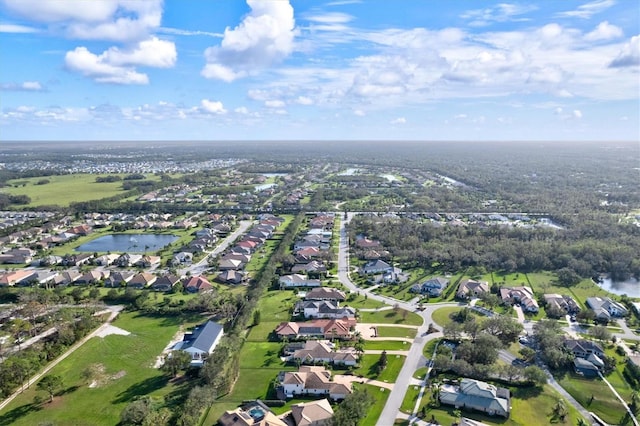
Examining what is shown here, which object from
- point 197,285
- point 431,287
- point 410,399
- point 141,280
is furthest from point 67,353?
point 431,287

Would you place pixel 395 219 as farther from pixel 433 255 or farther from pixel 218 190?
pixel 218 190

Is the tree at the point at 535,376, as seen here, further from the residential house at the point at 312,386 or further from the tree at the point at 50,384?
the tree at the point at 50,384

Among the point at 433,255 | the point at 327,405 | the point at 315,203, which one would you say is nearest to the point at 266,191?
the point at 315,203

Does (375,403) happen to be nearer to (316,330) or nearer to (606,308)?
(316,330)

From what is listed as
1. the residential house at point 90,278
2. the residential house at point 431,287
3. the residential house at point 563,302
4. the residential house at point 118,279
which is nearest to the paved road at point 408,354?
the residential house at point 431,287

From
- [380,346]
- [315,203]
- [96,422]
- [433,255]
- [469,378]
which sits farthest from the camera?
[315,203]

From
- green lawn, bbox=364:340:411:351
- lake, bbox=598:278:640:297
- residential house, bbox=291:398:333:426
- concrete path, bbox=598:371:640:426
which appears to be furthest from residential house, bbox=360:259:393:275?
residential house, bbox=291:398:333:426

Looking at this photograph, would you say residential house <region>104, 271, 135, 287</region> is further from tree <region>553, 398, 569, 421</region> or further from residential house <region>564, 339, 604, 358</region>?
residential house <region>564, 339, 604, 358</region>
